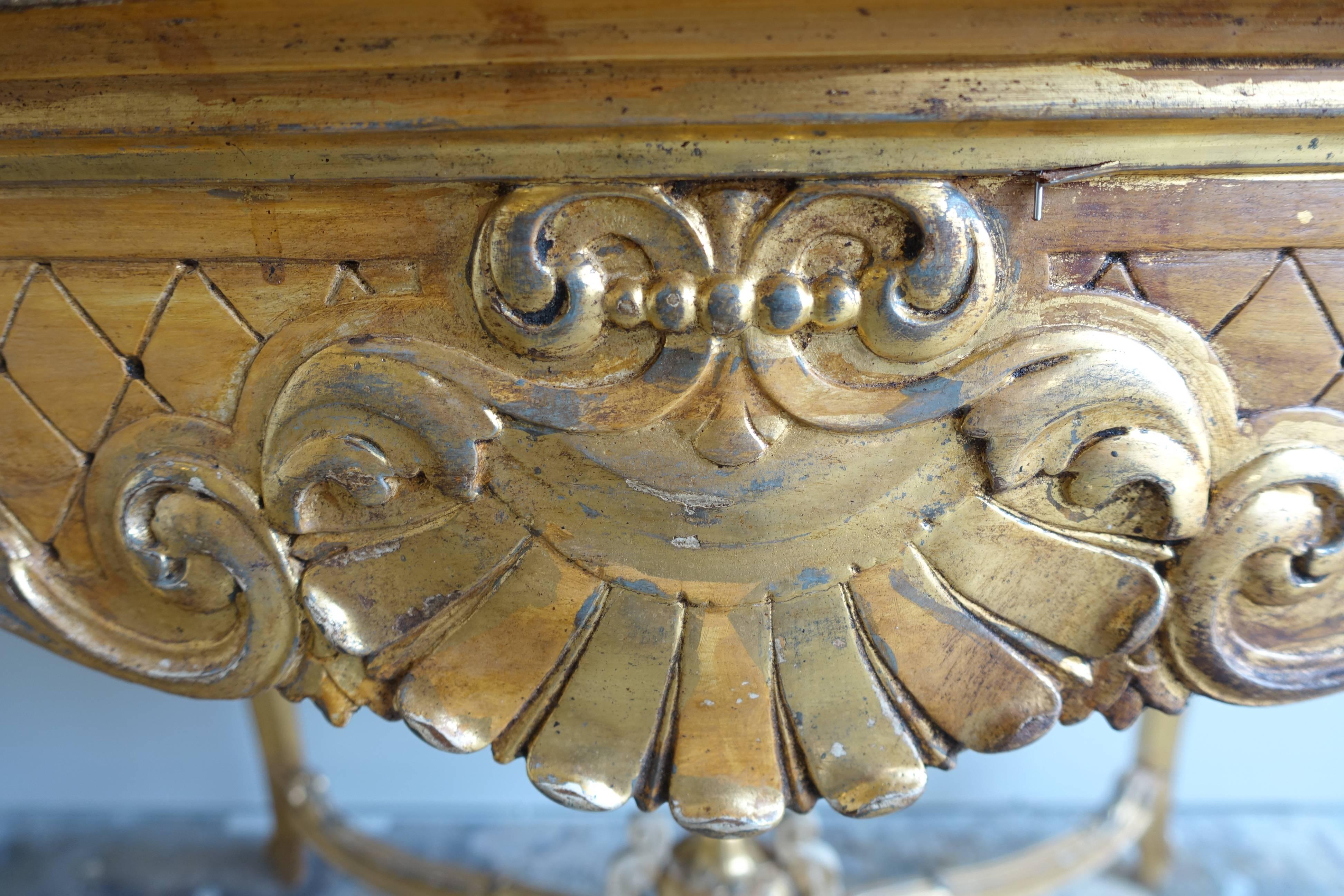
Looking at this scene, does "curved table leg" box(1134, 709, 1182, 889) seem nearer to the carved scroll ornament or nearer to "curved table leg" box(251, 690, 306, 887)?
the carved scroll ornament

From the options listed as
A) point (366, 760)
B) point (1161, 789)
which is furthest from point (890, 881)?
point (366, 760)

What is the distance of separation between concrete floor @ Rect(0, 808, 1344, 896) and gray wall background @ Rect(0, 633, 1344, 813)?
0.02 m

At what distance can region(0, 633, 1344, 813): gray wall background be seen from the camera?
1024 mm

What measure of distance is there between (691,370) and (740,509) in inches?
2.3

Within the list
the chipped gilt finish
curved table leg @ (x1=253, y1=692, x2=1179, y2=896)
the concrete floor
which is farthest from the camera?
the concrete floor

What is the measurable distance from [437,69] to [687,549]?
20cm

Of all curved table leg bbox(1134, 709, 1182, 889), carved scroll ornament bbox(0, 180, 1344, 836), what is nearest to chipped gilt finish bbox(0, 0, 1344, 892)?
carved scroll ornament bbox(0, 180, 1344, 836)

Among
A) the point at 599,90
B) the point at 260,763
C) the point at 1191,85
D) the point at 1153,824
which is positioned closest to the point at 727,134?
the point at 599,90

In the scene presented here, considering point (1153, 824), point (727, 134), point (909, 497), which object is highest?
point (727, 134)

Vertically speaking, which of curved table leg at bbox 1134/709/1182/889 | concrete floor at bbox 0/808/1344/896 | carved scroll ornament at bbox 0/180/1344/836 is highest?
carved scroll ornament at bbox 0/180/1344/836

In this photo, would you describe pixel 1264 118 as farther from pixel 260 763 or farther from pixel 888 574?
pixel 260 763

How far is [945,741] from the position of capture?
400 mm

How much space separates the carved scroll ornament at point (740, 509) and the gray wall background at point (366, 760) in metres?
0.66

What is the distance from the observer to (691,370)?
34cm
